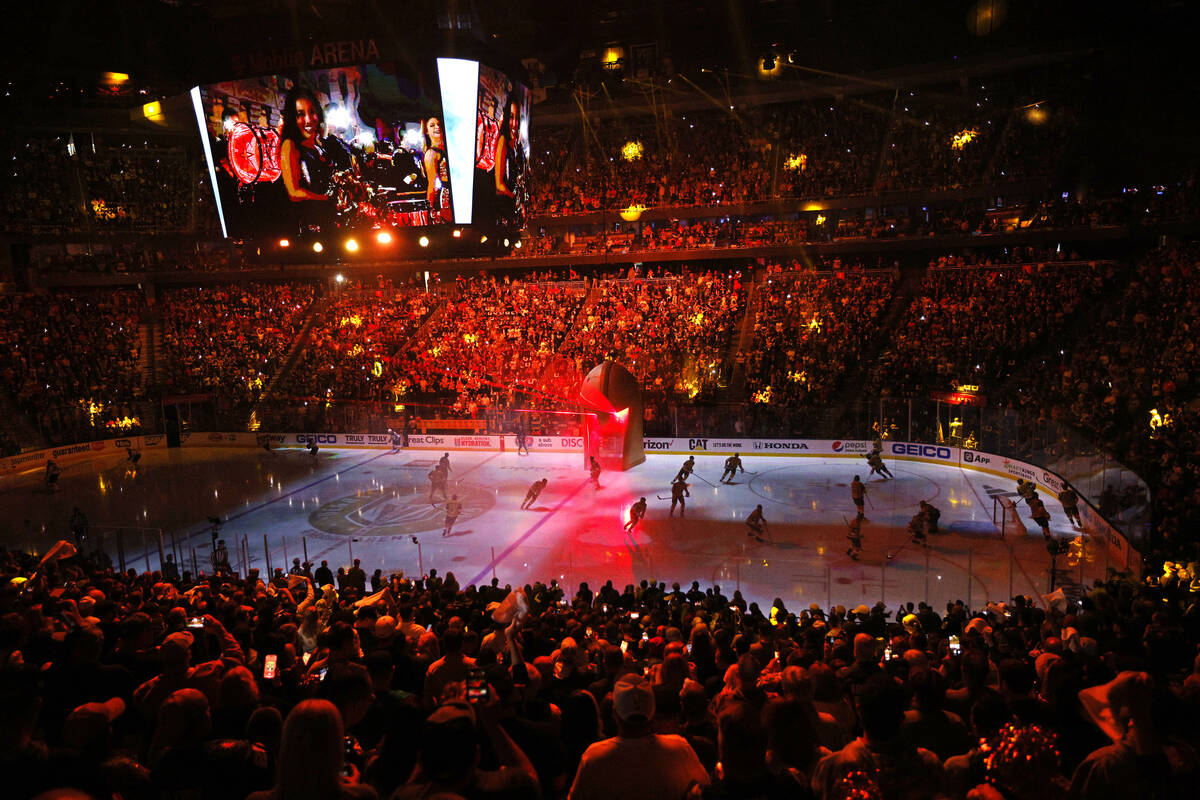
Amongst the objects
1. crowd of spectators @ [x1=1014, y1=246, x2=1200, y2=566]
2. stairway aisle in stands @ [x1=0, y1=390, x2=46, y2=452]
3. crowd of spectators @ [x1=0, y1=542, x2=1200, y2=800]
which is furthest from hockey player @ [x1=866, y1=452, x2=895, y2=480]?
stairway aisle in stands @ [x1=0, y1=390, x2=46, y2=452]

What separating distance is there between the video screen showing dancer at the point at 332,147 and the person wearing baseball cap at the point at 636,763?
15915mm

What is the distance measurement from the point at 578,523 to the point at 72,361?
2986 centimetres

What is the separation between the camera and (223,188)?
1784 cm

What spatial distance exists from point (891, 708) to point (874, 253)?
36.3 meters

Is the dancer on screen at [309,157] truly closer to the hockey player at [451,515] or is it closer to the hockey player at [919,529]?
the hockey player at [451,515]

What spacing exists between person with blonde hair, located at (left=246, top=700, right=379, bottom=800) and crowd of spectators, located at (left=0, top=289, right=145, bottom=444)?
36.2 meters

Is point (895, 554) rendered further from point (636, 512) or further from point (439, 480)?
point (439, 480)

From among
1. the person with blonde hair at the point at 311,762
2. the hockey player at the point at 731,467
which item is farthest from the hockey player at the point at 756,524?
the person with blonde hair at the point at 311,762

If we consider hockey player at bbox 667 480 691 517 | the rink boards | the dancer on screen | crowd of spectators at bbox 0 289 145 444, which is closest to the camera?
the dancer on screen

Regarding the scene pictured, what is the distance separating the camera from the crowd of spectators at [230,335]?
37031mm

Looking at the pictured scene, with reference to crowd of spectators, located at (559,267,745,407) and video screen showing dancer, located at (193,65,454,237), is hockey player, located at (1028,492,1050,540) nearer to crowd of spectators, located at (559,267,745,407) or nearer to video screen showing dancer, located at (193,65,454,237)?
video screen showing dancer, located at (193,65,454,237)

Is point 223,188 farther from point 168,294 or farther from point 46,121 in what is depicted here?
point 46,121

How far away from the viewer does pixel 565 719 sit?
12.1ft

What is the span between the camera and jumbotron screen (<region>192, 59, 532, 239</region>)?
1644 cm
